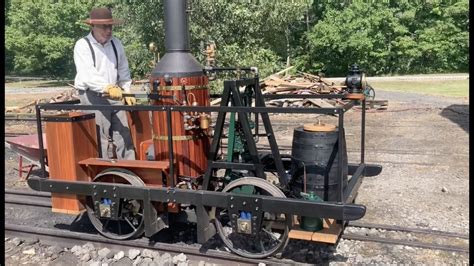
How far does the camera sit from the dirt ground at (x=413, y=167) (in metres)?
5.38

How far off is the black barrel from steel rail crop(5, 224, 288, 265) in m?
0.70

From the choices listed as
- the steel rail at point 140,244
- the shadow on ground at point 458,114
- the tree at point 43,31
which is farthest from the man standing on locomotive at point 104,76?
the tree at point 43,31

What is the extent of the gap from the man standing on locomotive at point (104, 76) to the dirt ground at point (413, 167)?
8.93ft

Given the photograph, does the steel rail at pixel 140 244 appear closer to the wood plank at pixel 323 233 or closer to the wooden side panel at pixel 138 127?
the wood plank at pixel 323 233

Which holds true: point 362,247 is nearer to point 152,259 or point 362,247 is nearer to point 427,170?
point 152,259

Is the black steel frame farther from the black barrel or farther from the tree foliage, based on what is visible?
the tree foliage

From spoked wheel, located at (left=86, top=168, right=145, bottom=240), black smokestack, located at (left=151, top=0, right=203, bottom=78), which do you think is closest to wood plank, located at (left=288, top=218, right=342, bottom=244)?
spoked wheel, located at (left=86, top=168, right=145, bottom=240)

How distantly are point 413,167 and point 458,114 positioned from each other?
270 inches

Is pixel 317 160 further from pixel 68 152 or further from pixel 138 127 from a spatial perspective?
pixel 68 152

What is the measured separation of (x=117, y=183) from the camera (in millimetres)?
4688

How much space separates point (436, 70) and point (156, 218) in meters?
35.5

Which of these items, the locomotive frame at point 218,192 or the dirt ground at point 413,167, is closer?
the locomotive frame at point 218,192

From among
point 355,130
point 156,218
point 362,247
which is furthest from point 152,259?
point 355,130

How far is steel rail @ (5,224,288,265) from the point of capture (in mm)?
4352
